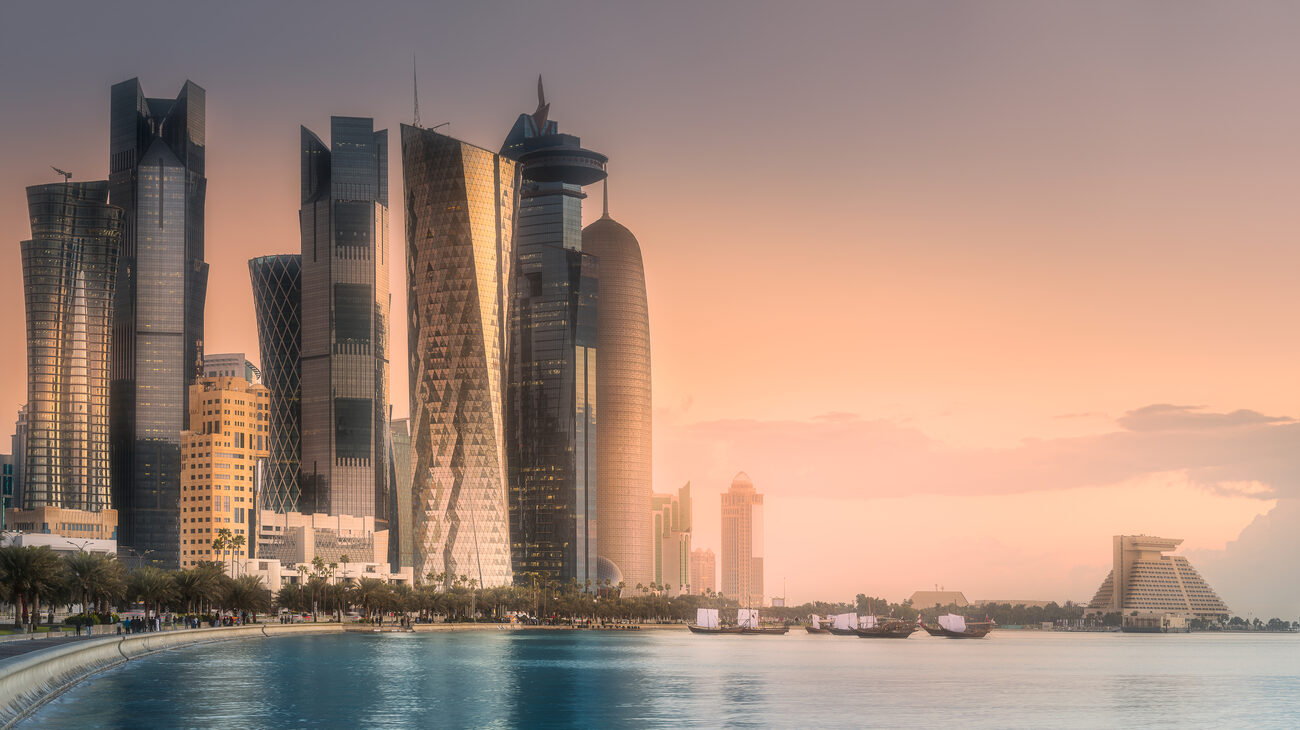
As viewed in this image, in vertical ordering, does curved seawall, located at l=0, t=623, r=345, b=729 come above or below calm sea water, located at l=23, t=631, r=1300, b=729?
above

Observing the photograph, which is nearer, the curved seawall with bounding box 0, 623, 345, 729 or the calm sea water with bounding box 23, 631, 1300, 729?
the curved seawall with bounding box 0, 623, 345, 729

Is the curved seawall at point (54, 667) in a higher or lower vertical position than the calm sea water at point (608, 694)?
higher

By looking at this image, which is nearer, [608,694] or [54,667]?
Answer: [54,667]

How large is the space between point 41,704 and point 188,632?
269 feet

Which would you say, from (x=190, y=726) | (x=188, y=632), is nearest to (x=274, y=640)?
(x=188, y=632)

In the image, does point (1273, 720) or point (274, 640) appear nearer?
point (1273, 720)

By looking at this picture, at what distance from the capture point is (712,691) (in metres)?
124

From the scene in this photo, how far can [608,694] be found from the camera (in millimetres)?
117875

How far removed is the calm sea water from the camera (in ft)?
304

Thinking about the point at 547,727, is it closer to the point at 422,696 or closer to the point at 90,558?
the point at 422,696

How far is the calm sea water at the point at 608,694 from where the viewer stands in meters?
92.8

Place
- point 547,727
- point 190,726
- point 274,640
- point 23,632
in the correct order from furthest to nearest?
point 274,640 < point 23,632 < point 547,727 < point 190,726

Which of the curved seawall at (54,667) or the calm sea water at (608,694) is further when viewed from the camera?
the calm sea water at (608,694)

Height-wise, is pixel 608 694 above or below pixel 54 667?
below
